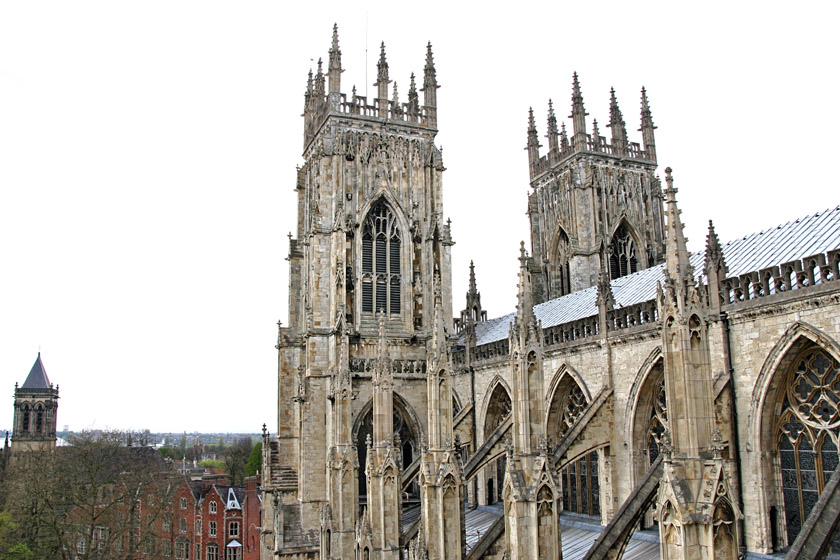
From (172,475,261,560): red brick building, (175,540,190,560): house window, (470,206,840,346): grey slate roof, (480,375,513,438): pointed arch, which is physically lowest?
(175,540,190,560): house window

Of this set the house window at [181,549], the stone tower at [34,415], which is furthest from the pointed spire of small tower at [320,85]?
the stone tower at [34,415]

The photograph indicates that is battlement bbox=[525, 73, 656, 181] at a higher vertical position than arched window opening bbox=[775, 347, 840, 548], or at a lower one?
higher

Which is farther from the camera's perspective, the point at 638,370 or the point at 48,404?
the point at 48,404

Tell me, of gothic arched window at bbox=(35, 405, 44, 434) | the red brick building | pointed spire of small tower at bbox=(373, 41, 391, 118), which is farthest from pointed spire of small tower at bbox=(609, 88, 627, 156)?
gothic arched window at bbox=(35, 405, 44, 434)

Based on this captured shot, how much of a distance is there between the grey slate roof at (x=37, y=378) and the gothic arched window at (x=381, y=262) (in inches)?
2228

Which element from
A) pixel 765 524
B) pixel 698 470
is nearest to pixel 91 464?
pixel 765 524

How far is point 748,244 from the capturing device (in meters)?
20.1

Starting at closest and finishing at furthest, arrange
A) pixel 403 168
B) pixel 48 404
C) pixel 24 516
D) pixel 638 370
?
pixel 638 370, pixel 403 168, pixel 24 516, pixel 48 404

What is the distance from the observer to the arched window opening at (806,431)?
566 inches

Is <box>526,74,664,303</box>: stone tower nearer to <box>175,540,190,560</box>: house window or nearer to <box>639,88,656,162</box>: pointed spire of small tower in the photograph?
<box>639,88,656,162</box>: pointed spire of small tower

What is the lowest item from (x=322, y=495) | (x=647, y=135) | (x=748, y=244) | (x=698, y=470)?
(x=322, y=495)

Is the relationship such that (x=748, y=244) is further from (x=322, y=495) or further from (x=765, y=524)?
(x=322, y=495)

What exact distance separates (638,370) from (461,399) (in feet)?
38.2

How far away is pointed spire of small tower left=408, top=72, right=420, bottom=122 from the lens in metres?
33.4
